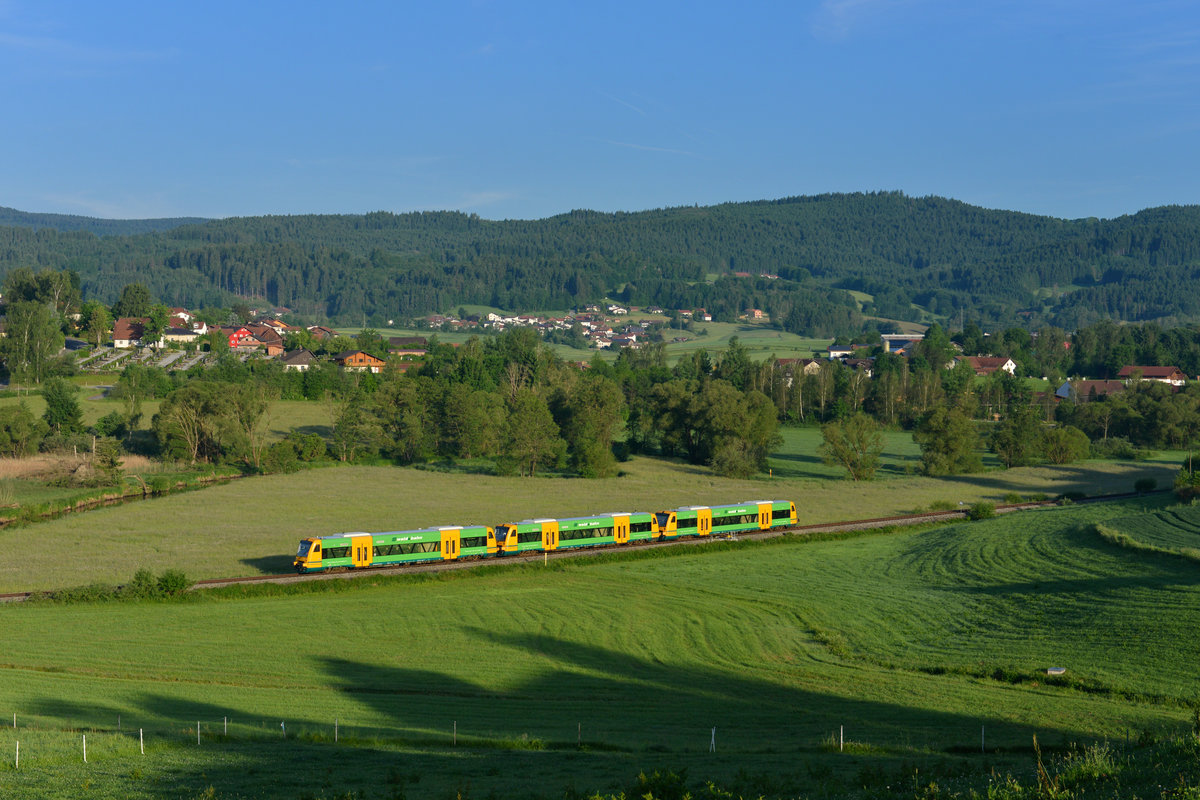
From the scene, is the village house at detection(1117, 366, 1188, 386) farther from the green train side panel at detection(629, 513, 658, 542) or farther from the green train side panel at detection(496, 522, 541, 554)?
the green train side panel at detection(496, 522, 541, 554)

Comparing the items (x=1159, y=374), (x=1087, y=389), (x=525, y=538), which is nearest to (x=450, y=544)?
(x=525, y=538)

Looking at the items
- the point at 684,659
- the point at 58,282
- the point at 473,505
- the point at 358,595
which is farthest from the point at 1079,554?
the point at 58,282

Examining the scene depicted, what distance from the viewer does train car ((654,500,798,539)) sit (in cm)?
6781

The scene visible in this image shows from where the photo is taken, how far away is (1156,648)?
36562 millimetres

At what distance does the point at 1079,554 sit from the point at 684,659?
2812 cm

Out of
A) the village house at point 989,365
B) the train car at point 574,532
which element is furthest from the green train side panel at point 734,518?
the village house at point 989,365

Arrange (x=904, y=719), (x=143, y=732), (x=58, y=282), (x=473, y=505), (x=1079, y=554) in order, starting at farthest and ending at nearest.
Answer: (x=58, y=282)
(x=473, y=505)
(x=1079, y=554)
(x=904, y=719)
(x=143, y=732)

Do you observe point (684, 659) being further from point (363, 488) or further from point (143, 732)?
point (363, 488)

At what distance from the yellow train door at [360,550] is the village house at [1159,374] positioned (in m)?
149

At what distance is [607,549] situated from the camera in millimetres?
63750

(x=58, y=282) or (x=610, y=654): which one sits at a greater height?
(x=58, y=282)

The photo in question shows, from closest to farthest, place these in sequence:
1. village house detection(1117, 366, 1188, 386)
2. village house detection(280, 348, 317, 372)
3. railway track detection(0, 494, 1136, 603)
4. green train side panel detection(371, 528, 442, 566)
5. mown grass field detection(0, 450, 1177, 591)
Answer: railway track detection(0, 494, 1136, 603)
green train side panel detection(371, 528, 442, 566)
mown grass field detection(0, 450, 1177, 591)
village house detection(1117, 366, 1188, 386)
village house detection(280, 348, 317, 372)

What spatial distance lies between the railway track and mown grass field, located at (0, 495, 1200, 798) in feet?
5.86

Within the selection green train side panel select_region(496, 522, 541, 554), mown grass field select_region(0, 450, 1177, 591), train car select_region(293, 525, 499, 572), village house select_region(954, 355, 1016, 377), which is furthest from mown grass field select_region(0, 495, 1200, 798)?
village house select_region(954, 355, 1016, 377)
